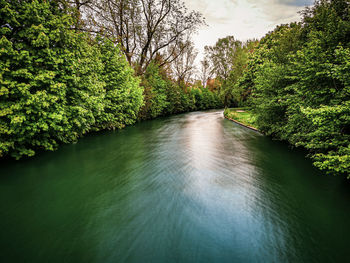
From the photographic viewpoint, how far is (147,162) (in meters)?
6.95

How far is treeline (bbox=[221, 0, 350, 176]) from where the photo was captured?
153 inches

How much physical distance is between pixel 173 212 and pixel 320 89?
19.5ft

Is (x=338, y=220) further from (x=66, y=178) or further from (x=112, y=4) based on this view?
(x=112, y=4)

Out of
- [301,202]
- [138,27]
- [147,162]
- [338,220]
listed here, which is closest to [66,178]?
[147,162]

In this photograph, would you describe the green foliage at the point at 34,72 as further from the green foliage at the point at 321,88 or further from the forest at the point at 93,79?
the green foliage at the point at 321,88

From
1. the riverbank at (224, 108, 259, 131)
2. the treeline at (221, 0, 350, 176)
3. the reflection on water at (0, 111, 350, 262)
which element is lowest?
the reflection on water at (0, 111, 350, 262)

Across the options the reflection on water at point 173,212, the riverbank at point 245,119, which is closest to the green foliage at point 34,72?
the reflection on water at point 173,212

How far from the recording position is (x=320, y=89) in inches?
206

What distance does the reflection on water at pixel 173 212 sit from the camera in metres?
2.72

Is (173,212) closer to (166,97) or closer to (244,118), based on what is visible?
(244,118)

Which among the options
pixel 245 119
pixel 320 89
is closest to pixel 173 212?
pixel 320 89

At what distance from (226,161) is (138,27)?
20.1 meters

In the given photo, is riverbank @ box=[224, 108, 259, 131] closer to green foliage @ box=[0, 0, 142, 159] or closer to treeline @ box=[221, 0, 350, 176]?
treeline @ box=[221, 0, 350, 176]

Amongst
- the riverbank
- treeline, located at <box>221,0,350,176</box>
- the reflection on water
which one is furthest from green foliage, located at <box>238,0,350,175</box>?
the riverbank
